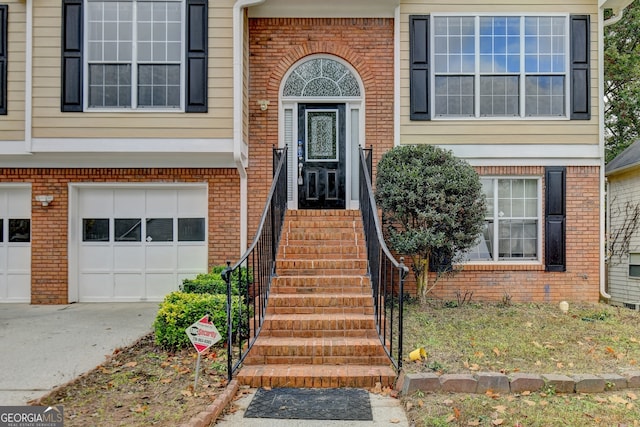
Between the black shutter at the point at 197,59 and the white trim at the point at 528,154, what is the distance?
4204 millimetres

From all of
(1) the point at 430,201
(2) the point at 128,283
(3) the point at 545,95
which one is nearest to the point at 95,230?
(2) the point at 128,283

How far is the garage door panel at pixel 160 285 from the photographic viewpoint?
8.33 m

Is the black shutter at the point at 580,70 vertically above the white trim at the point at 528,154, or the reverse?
the black shutter at the point at 580,70

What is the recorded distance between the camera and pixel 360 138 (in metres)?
8.49

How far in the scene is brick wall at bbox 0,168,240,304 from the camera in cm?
807

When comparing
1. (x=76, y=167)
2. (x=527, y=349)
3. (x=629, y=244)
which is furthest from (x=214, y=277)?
(x=629, y=244)

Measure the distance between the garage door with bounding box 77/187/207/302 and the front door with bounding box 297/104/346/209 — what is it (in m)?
1.87

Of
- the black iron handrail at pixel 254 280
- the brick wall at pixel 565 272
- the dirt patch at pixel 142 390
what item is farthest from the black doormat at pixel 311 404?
the brick wall at pixel 565 272

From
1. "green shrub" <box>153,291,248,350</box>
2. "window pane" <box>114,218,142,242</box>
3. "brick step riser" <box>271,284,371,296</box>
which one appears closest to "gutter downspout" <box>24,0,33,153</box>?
"window pane" <box>114,218,142,242</box>

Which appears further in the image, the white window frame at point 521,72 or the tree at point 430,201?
the white window frame at point 521,72

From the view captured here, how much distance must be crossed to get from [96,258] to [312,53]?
17.5 feet

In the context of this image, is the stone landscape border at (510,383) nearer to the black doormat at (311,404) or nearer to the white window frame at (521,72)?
the black doormat at (311,404)

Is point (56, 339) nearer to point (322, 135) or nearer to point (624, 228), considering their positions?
point (322, 135)

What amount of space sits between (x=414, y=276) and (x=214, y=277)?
3.39 meters
